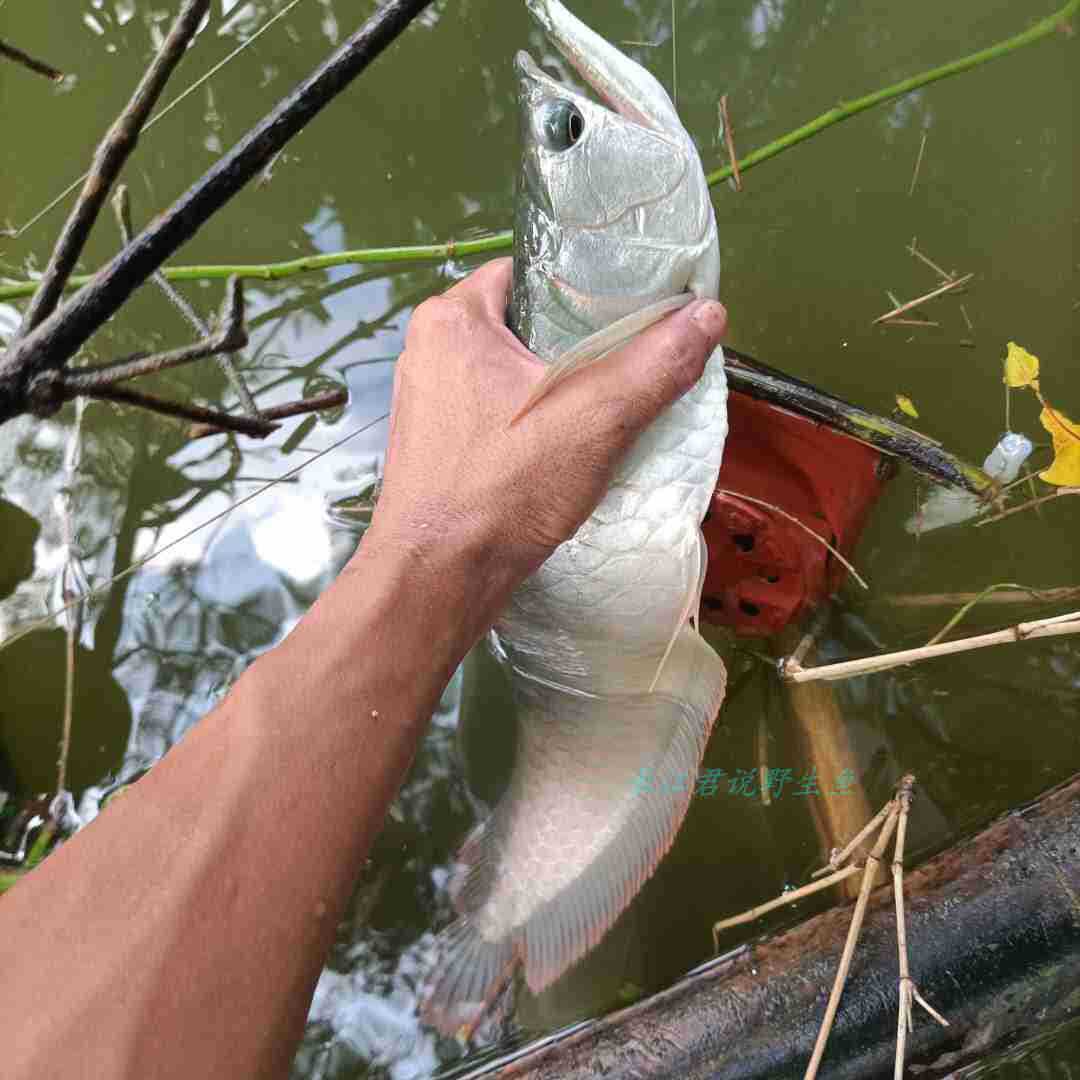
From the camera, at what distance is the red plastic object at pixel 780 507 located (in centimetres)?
154

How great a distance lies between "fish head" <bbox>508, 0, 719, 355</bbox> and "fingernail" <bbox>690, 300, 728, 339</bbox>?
3.6 inches

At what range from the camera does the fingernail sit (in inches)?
49.5

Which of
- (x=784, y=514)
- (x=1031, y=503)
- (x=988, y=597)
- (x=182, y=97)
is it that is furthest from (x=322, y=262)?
(x=988, y=597)

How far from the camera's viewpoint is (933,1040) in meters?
1.47

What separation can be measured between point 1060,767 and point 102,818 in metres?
1.93

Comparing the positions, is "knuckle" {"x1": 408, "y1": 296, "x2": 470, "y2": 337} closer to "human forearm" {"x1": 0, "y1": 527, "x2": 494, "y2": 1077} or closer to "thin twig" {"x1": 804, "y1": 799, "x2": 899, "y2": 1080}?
"human forearm" {"x1": 0, "y1": 527, "x2": 494, "y2": 1077}

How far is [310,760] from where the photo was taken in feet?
3.51

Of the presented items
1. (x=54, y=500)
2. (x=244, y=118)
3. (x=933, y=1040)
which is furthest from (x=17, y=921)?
(x=244, y=118)

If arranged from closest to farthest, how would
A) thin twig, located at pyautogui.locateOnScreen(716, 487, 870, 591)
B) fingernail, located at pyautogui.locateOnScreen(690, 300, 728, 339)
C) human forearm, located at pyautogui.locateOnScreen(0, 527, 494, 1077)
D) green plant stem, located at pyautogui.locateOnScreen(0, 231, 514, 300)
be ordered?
human forearm, located at pyautogui.locateOnScreen(0, 527, 494, 1077)
fingernail, located at pyautogui.locateOnScreen(690, 300, 728, 339)
thin twig, located at pyautogui.locateOnScreen(716, 487, 870, 591)
green plant stem, located at pyautogui.locateOnScreen(0, 231, 514, 300)

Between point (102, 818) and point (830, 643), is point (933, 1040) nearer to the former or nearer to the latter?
point (830, 643)


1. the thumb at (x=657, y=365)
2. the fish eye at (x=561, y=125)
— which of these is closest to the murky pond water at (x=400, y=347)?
the thumb at (x=657, y=365)

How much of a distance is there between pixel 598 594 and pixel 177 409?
751mm

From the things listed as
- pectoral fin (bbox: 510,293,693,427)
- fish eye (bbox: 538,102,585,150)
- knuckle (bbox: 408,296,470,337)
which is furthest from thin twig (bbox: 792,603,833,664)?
fish eye (bbox: 538,102,585,150)

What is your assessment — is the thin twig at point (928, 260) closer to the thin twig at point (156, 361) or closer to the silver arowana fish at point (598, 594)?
the silver arowana fish at point (598, 594)
